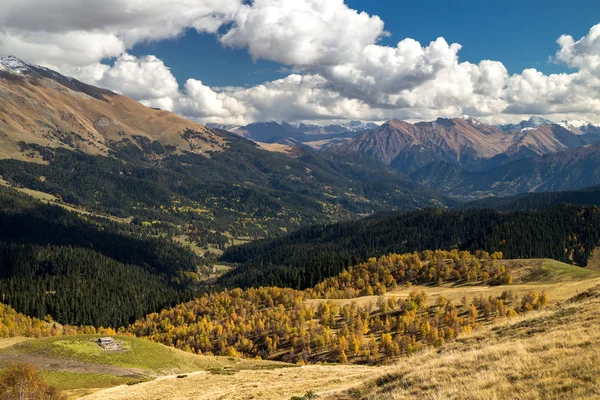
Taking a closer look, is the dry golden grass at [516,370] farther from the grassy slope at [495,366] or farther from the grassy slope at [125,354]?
the grassy slope at [125,354]

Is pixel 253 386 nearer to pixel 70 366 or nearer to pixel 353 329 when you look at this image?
pixel 70 366

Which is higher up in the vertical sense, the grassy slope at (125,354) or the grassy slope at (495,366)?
the grassy slope at (495,366)

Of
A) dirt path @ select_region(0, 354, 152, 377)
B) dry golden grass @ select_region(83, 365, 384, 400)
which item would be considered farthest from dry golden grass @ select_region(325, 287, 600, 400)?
dirt path @ select_region(0, 354, 152, 377)

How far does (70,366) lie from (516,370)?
11607cm

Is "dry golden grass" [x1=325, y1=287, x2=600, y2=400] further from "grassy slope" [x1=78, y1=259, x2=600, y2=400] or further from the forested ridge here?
the forested ridge

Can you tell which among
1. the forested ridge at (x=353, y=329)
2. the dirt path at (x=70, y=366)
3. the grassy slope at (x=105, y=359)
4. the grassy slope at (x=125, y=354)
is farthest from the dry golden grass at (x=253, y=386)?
the forested ridge at (x=353, y=329)

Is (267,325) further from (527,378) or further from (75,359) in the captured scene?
(527,378)

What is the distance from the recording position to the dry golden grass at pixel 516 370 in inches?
876

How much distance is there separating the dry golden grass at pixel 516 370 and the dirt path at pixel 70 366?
312 feet

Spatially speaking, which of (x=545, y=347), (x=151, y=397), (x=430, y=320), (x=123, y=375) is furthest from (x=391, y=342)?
(x=545, y=347)

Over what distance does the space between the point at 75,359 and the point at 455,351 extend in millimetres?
111938

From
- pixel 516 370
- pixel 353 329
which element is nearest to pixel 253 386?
pixel 516 370

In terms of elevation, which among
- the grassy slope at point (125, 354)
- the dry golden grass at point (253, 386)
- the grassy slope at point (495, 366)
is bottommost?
the grassy slope at point (125, 354)

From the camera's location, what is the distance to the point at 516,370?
25.7 meters
